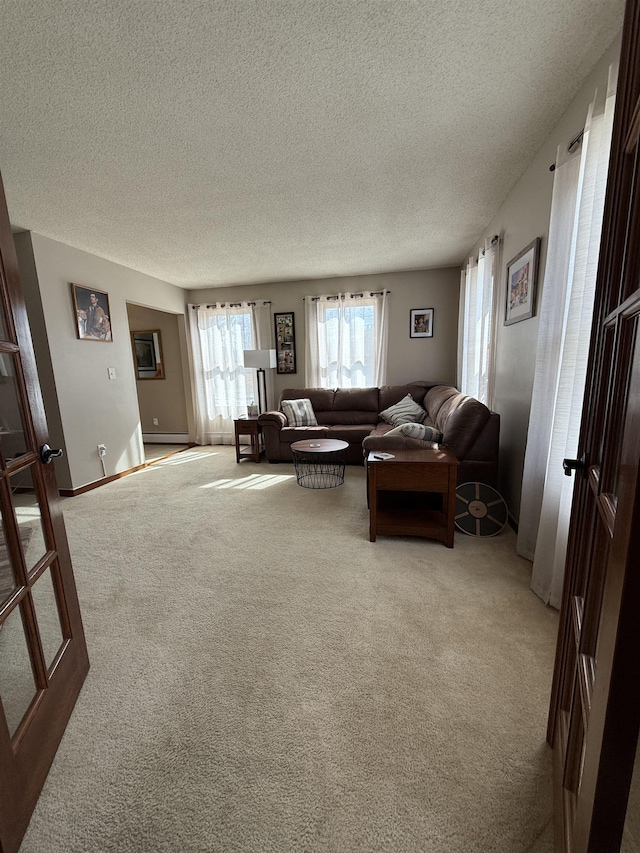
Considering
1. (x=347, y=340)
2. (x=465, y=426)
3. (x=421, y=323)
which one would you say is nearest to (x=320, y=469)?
(x=347, y=340)

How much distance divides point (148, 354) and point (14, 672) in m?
5.49

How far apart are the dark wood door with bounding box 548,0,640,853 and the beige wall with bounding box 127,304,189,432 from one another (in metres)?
5.66

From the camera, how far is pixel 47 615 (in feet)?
3.96

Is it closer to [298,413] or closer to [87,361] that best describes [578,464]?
[298,413]

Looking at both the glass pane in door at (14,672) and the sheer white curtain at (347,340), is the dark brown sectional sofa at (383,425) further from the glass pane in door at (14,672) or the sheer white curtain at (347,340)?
the glass pane in door at (14,672)

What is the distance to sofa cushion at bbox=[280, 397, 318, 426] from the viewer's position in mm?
4746

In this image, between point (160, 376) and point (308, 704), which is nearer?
point (308, 704)

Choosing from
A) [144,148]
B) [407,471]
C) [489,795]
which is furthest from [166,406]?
[489,795]

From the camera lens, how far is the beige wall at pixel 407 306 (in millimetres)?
4793

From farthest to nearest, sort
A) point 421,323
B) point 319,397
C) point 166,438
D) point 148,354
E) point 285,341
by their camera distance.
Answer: point 166,438 < point 148,354 < point 285,341 < point 319,397 < point 421,323

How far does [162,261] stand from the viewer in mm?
3994

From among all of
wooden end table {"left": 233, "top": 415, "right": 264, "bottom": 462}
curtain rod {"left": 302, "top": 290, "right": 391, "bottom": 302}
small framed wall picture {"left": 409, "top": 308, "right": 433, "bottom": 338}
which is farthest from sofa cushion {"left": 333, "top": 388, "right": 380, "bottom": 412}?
curtain rod {"left": 302, "top": 290, "right": 391, "bottom": 302}

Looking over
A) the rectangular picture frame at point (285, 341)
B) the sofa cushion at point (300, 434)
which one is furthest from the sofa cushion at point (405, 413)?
the rectangular picture frame at point (285, 341)

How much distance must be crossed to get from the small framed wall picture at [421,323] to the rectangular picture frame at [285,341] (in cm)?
175
